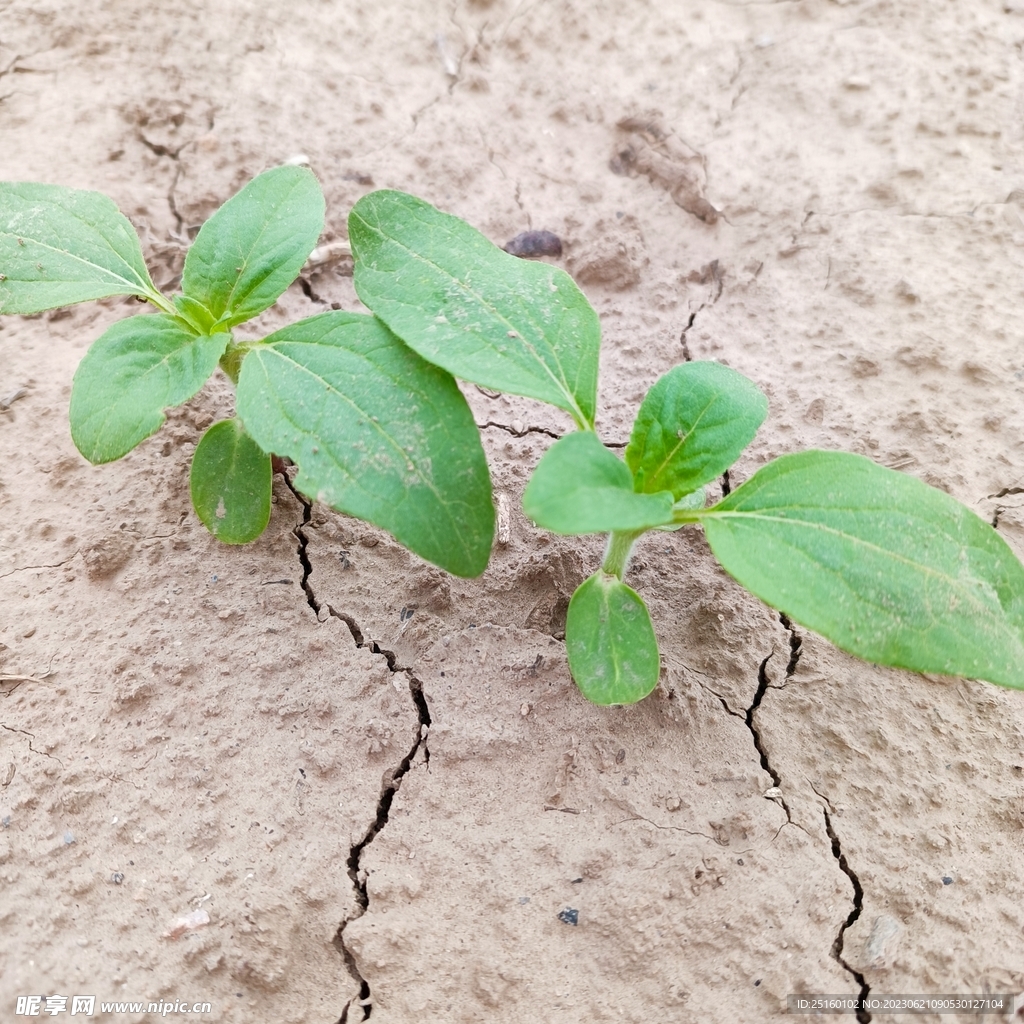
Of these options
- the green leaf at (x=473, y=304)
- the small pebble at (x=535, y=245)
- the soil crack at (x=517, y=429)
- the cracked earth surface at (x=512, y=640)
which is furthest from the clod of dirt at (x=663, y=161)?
the green leaf at (x=473, y=304)

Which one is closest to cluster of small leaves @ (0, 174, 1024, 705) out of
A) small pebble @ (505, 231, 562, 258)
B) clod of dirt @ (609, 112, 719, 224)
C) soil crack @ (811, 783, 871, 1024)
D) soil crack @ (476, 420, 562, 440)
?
soil crack @ (811, 783, 871, 1024)

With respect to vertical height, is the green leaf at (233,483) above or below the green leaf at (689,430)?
below

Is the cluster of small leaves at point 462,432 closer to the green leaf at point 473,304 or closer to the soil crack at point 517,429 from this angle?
the green leaf at point 473,304

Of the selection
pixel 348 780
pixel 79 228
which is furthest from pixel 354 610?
pixel 79 228

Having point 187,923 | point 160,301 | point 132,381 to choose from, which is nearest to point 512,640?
point 187,923

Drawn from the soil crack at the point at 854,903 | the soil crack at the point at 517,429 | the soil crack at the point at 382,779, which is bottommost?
the soil crack at the point at 382,779
